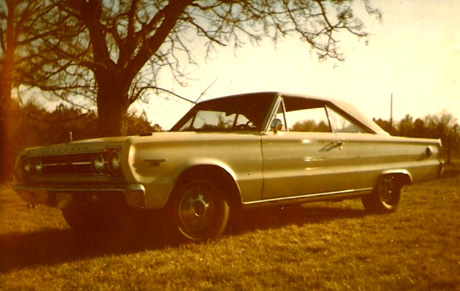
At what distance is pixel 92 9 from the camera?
310 inches

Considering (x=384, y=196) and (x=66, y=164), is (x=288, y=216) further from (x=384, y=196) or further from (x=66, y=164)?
(x=66, y=164)

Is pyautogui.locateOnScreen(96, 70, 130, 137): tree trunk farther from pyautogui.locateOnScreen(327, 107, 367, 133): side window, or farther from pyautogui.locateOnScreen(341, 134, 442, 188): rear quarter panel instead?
pyautogui.locateOnScreen(341, 134, 442, 188): rear quarter panel

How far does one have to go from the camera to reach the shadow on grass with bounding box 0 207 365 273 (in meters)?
3.61

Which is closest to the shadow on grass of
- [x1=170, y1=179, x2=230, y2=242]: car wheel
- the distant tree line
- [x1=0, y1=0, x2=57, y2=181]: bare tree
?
[x1=170, y1=179, x2=230, y2=242]: car wheel

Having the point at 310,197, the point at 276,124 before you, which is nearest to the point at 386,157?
the point at 310,197

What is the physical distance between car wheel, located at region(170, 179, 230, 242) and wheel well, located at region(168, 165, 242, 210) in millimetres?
51

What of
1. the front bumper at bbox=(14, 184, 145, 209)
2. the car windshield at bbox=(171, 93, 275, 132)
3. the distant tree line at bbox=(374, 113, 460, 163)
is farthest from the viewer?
the distant tree line at bbox=(374, 113, 460, 163)

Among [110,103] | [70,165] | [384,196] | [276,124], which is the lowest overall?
[384,196]

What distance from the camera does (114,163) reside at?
3.55m

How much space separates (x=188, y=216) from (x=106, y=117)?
15.5 feet

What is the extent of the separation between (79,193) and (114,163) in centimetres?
43

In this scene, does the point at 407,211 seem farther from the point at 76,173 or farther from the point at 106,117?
the point at 106,117

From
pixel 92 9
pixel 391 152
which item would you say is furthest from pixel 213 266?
pixel 92 9

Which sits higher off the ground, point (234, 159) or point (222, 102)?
point (222, 102)
